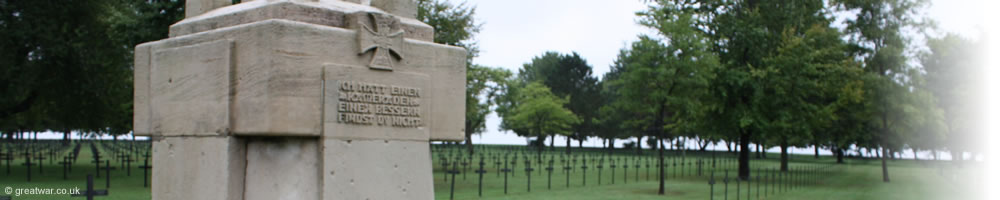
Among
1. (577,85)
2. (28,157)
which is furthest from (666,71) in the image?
(577,85)

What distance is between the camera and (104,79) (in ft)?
77.8

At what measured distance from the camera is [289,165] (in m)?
5.23

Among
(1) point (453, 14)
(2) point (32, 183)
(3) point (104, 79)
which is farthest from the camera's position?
(1) point (453, 14)

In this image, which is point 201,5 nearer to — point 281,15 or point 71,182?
point 281,15

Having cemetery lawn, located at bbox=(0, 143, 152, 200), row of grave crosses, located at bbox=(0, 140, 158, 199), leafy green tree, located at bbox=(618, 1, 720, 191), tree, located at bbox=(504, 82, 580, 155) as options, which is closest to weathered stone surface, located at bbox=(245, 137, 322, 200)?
row of grave crosses, located at bbox=(0, 140, 158, 199)

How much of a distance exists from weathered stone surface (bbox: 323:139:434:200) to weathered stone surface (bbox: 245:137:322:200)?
0.38 ft

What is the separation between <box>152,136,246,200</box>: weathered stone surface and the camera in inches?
202

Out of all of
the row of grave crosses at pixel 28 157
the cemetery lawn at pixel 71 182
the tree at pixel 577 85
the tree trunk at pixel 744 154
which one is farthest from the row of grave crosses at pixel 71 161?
the tree at pixel 577 85

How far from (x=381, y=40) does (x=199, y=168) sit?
1549 mm

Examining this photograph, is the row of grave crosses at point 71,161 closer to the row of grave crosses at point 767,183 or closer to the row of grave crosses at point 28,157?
the row of grave crosses at point 28,157

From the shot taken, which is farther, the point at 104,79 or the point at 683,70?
the point at 104,79

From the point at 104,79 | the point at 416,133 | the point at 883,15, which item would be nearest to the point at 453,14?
the point at 104,79

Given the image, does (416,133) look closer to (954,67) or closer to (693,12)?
(693,12)

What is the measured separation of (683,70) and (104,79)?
17695 millimetres
